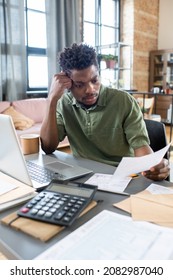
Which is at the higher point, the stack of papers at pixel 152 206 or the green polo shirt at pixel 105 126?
the green polo shirt at pixel 105 126

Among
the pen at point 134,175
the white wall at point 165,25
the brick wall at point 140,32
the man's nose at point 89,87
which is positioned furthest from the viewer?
the white wall at point 165,25

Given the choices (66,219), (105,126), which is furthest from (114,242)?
(105,126)

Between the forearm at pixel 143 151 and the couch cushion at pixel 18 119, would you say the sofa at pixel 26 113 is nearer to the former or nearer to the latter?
the couch cushion at pixel 18 119

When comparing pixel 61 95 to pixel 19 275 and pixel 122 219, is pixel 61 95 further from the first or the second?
pixel 19 275

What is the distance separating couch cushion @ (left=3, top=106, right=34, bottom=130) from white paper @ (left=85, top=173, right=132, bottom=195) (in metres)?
2.79

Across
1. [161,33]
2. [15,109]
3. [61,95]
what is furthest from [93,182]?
[161,33]

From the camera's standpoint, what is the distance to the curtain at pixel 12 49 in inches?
146

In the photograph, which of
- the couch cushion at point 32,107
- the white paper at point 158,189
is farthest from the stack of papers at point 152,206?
the couch cushion at point 32,107

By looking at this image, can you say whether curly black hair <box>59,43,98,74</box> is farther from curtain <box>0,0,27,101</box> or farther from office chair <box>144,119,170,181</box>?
curtain <box>0,0,27,101</box>

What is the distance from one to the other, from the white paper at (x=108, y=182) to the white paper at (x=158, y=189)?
3.1 inches

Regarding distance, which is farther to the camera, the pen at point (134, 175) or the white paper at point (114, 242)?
the pen at point (134, 175)

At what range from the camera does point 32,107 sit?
4.08 meters

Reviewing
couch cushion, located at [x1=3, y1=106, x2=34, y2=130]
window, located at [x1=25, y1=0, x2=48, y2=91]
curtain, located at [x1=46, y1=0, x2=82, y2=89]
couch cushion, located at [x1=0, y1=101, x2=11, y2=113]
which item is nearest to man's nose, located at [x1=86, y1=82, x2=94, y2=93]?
couch cushion, located at [x1=3, y1=106, x2=34, y2=130]

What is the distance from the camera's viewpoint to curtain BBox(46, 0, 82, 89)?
166 inches
